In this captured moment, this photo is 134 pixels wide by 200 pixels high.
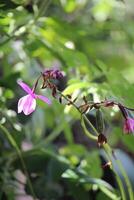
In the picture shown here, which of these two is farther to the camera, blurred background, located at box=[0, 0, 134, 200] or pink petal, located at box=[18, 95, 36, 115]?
blurred background, located at box=[0, 0, 134, 200]

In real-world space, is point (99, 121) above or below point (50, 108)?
above

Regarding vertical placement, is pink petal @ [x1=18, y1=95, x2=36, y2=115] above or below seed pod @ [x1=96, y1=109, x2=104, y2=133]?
above

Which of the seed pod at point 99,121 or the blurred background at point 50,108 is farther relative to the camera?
the blurred background at point 50,108

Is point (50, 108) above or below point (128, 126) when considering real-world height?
below

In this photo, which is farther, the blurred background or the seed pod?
the blurred background

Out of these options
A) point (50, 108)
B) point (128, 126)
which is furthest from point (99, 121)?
point (50, 108)

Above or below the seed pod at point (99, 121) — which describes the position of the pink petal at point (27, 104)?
above

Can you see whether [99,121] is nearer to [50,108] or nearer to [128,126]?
[128,126]

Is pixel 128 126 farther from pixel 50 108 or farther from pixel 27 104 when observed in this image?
pixel 50 108

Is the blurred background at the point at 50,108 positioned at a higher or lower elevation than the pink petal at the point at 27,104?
lower

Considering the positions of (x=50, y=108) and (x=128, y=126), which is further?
(x=50, y=108)

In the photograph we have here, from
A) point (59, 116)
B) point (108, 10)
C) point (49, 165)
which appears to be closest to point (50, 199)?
point (49, 165)

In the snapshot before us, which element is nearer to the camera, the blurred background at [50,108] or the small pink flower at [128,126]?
the small pink flower at [128,126]
